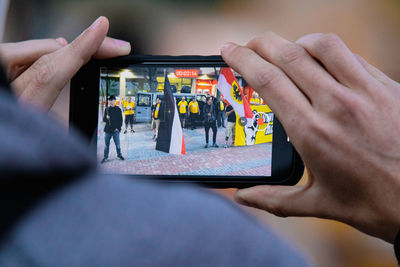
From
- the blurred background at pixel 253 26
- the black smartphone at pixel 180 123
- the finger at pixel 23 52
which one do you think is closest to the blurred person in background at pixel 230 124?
the black smartphone at pixel 180 123

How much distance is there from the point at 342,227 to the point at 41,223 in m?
1.73

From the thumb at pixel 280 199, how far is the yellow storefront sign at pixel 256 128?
109mm

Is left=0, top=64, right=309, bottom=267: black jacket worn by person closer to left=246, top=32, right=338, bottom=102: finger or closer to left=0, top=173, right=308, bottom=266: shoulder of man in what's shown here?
left=0, top=173, right=308, bottom=266: shoulder of man

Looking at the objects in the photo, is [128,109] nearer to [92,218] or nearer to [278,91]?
[278,91]

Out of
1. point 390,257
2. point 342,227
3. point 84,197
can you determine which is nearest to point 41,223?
point 84,197

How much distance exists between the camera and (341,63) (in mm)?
370

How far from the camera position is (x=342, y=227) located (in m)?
1.55

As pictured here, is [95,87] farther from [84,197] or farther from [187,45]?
[187,45]

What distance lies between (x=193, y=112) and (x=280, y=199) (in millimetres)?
228

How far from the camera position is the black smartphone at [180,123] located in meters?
0.52

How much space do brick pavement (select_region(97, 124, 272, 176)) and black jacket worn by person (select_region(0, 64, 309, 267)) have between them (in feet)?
1.42

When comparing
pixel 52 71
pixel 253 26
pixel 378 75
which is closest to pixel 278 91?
pixel 378 75

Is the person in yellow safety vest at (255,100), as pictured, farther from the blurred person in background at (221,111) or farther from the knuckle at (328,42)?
the knuckle at (328,42)

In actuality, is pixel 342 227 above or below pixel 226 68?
below
